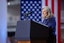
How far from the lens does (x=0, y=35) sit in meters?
4.41

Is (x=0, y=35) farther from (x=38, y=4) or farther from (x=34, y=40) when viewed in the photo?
(x=34, y=40)

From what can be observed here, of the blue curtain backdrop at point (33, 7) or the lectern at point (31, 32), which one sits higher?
the blue curtain backdrop at point (33, 7)

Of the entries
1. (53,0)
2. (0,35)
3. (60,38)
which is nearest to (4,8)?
(0,35)

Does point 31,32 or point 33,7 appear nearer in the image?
point 31,32

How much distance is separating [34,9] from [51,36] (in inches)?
97.5

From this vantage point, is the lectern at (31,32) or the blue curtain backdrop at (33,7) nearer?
the lectern at (31,32)

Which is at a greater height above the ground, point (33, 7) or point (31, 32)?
point (33, 7)

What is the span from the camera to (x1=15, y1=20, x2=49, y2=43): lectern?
1.92m

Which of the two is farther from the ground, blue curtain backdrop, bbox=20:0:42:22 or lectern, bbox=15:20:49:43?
blue curtain backdrop, bbox=20:0:42:22

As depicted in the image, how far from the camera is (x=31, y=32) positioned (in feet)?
6.31

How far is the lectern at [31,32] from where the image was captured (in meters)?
1.92

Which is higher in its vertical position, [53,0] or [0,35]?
[53,0]

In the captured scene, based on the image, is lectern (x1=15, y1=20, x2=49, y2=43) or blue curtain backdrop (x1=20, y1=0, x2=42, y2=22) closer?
lectern (x1=15, y1=20, x2=49, y2=43)

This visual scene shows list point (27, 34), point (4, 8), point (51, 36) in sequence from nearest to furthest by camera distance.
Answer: point (27, 34) → point (51, 36) → point (4, 8)
